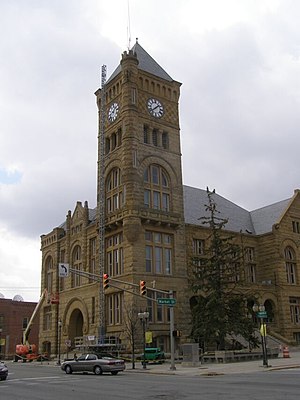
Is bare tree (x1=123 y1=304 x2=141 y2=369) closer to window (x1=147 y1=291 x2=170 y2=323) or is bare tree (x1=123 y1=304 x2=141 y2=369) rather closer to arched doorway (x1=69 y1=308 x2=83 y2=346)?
window (x1=147 y1=291 x2=170 y2=323)

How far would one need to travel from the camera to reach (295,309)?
208ft

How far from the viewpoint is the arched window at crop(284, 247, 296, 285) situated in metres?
64.3

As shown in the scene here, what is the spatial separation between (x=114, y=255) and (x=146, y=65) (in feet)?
77.8

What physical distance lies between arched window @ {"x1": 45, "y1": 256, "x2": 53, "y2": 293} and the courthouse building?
1.25ft

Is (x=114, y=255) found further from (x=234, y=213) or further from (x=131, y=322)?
(x=234, y=213)

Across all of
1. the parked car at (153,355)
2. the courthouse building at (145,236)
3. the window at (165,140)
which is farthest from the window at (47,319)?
the window at (165,140)

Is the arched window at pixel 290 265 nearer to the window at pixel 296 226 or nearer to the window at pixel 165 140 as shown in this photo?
the window at pixel 296 226

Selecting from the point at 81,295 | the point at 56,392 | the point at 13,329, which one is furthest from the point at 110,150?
the point at 13,329

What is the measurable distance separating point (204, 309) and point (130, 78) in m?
27.6

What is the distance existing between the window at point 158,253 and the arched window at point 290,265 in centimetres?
1891

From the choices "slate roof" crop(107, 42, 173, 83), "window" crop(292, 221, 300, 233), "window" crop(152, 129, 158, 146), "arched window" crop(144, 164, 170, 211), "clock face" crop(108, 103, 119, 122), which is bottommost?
"window" crop(292, 221, 300, 233)

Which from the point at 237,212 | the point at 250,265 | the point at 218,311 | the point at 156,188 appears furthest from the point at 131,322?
the point at 237,212

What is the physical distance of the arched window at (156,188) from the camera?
178 ft

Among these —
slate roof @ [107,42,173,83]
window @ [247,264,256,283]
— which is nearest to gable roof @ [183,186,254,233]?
window @ [247,264,256,283]
